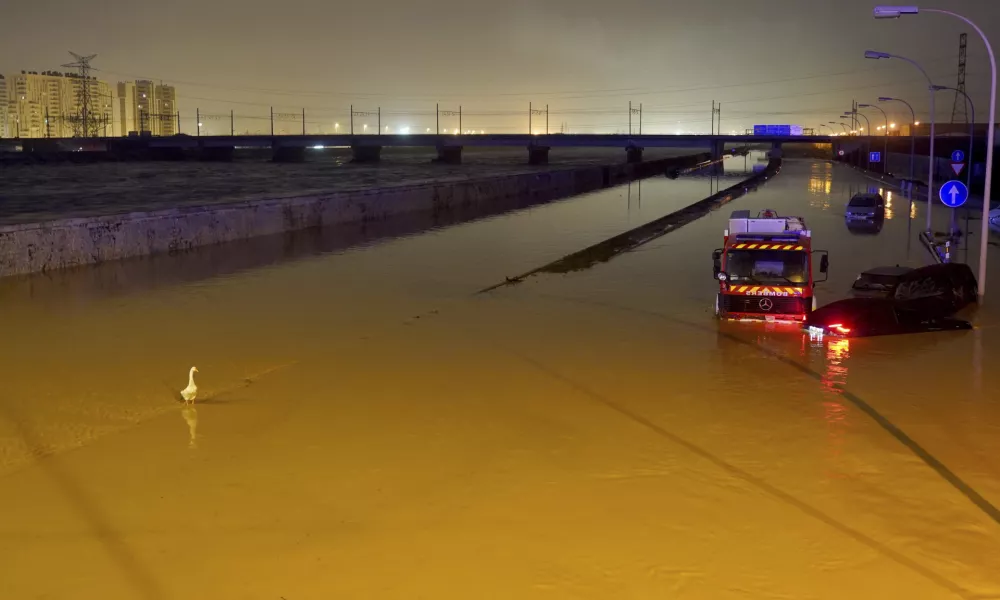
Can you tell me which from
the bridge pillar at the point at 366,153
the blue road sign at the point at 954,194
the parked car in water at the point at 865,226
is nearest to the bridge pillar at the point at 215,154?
the bridge pillar at the point at 366,153

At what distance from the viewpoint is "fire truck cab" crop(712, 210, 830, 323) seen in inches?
690

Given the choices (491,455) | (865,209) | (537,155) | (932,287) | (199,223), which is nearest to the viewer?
(491,455)

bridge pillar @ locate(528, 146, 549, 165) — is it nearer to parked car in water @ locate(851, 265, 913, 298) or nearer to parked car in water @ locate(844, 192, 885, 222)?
parked car in water @ locate(844, 192, 885, 222)

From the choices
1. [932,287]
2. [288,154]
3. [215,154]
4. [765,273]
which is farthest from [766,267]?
[215,154]

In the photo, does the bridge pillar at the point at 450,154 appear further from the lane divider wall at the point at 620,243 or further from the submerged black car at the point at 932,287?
the submerged black car at the point at 932,287

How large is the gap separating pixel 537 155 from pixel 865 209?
108m

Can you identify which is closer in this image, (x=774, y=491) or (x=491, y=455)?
(x=774, y=491)

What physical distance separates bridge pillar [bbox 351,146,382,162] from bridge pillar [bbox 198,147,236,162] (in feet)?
73.6

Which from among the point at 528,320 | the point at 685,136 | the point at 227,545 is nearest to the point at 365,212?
the point at 528,320

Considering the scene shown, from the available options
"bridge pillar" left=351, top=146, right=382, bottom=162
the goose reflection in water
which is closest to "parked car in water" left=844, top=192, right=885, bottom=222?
the goose reflection in water

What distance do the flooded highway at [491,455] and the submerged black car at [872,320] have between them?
35cm

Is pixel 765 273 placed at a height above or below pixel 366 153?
below

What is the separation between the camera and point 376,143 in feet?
480

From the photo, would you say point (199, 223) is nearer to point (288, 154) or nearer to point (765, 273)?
point (765, 273)
